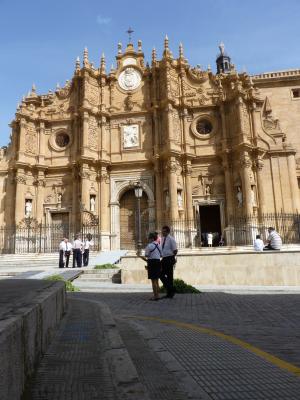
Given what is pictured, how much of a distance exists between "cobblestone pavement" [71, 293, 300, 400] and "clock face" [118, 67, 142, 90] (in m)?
23.3

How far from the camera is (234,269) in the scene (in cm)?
1186

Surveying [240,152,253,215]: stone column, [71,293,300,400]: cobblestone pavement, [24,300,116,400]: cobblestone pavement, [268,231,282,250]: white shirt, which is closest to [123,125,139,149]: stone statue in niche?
[240,152,253,215]: stone column

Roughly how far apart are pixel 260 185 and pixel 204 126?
6.23 metres

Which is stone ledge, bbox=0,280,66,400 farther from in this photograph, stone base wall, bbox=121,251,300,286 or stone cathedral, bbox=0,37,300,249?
stone cathedral, bbox=0,37,300,249

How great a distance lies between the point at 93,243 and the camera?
22609mm

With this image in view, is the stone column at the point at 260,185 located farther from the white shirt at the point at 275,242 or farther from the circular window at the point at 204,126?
the white shirt at the point at 275,242

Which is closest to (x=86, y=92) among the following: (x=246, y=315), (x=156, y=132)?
(x=156, y=132)

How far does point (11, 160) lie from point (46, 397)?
26.0 metres

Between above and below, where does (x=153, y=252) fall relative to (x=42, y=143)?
below

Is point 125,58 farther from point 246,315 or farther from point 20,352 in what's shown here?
point 20,352

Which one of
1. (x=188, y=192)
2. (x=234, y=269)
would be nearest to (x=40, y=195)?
(x=188, y=192)

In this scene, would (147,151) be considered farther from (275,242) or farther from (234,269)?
(234,269)

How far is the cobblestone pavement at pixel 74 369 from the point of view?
2.14m

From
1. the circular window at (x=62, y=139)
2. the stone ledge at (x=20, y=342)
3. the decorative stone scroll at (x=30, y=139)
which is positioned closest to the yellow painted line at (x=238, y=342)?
the stone ledge at (x=20, y=342)
